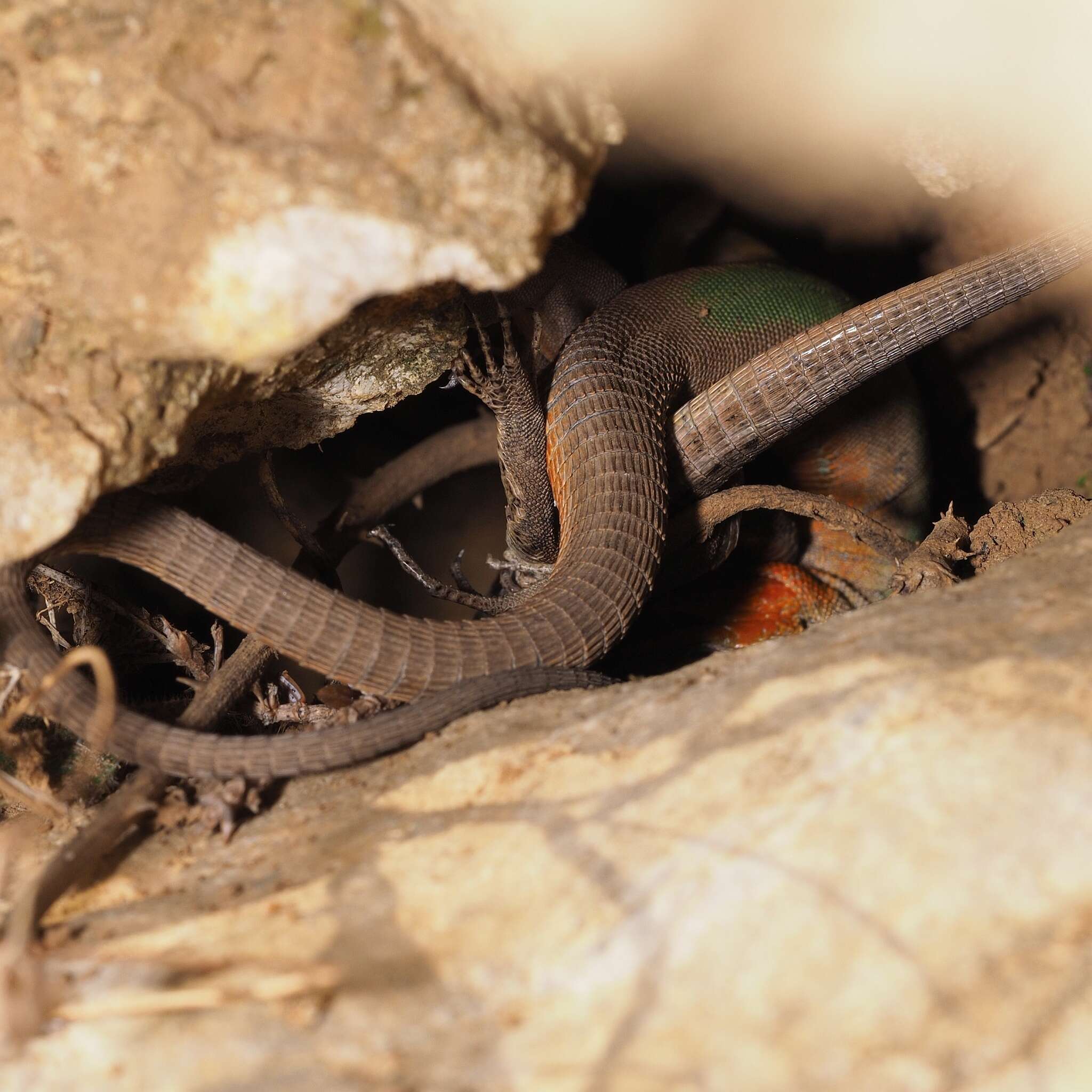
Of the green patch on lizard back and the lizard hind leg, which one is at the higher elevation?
the green patch on lizard back

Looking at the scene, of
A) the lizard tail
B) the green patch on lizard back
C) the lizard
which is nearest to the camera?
the lizard

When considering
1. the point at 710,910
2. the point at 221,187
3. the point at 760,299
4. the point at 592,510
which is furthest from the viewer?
the point at 760,299

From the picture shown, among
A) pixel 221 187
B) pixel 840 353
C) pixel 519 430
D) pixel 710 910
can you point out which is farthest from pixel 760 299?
pixel 710 910

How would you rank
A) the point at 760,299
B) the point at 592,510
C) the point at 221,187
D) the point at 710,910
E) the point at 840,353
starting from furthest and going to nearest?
1. the point at 760,299
2. the point at 840,353
3. the point at 592,510
4. the point at 221,187
5. the point at 710,910

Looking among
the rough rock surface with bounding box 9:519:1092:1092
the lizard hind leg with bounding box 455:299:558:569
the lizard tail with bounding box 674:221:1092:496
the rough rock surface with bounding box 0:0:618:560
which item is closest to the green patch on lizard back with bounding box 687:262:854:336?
the lizard tail with bounding box 674:221:1092:496

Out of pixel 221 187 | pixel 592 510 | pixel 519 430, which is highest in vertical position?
pixel 221 187

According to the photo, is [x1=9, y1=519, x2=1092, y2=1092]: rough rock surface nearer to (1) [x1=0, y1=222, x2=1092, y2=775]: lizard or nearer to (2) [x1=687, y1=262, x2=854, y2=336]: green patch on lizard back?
(1) [x1=0, y1=222, x2=1092, y2=775]: lizard

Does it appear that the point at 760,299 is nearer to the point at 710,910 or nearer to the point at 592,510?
the point at 592,510

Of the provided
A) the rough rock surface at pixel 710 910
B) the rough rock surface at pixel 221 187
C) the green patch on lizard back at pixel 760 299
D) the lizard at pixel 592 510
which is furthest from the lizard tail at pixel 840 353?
the rough rock surface at pixel 221 187
